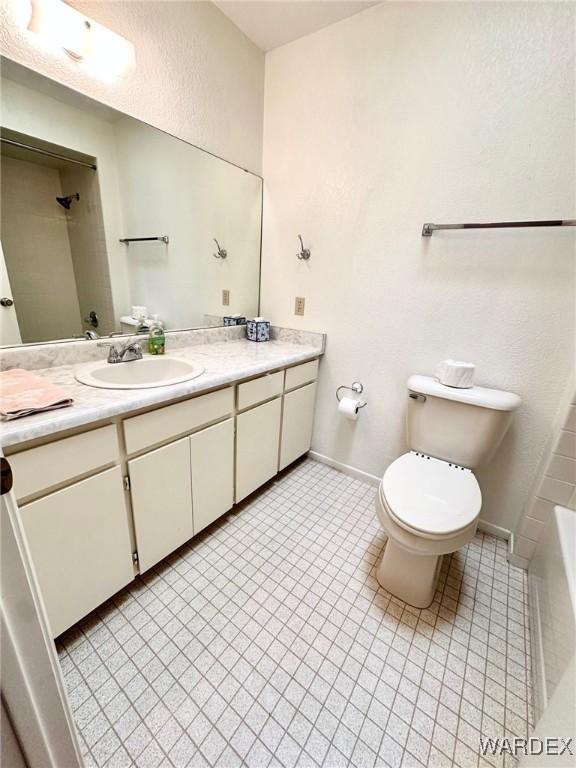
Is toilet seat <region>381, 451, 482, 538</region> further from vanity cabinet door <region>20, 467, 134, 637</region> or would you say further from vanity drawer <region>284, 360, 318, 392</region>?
vanity cabinet door <region>20, 467, 134, 637</region>

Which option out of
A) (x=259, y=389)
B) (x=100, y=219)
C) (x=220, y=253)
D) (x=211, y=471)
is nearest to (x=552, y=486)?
(x=259, y=389)

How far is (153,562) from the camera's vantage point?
124cm

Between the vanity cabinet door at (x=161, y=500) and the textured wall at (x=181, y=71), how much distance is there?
4.45 ft

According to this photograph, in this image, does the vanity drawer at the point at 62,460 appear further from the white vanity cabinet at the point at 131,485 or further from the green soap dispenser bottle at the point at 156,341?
the green soap dispenser bottle at the point at 156,341

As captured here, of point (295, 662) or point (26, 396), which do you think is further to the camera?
point (295, 662)

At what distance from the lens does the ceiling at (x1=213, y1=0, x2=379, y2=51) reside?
1437 mm

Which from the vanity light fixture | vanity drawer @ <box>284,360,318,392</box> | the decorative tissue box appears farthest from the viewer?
the decorative tissue box

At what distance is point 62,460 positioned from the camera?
864mm

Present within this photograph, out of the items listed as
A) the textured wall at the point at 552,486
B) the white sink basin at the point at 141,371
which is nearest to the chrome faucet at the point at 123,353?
the white sink basin at the point at 141,371

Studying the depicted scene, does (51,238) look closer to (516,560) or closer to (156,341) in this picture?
(156,341)

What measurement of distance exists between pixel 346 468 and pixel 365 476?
5.2 inches

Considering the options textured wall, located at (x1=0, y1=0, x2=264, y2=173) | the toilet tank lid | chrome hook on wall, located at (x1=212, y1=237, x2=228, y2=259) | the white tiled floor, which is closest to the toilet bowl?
the white tiled floor

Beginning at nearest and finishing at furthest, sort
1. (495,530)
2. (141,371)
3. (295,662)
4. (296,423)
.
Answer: (295,662), (141,371), (495,530), (296,423)

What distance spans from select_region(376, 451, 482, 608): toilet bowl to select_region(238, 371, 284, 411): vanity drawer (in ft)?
2.24
